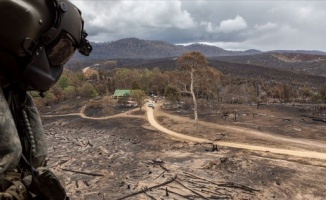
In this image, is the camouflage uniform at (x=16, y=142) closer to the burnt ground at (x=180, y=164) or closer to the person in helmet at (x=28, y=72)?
the person in helmet at (x=28, y=72)

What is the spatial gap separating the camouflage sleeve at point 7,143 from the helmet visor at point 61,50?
569mm

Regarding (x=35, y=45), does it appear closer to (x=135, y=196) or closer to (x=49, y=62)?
(x=49, y=62)

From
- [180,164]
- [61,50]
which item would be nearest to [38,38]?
[61,50]

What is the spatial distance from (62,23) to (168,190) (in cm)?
1984

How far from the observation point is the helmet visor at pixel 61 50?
2.50m

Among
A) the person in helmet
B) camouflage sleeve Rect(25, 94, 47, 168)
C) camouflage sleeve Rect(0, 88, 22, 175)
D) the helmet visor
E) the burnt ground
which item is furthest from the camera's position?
the burnt ground

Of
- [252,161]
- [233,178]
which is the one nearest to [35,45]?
[233,178]

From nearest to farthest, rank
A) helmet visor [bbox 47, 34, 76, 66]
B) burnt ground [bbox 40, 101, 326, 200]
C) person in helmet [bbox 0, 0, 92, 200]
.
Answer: person in helmet [bbox 0, 0, 92, 200] → helmet visor [bbox 47, 34, 76, 66] → burnt ground [bbox 40, 101, 326, 200]

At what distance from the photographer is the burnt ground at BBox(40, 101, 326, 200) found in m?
20.9

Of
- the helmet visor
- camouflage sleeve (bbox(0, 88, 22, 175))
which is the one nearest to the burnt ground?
the helmet visor

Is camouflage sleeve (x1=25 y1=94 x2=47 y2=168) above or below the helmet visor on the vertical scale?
below

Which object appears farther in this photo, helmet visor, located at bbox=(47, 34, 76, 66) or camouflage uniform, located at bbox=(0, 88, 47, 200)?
helmet visor, located at bbox=(47, 34, 76, 66)

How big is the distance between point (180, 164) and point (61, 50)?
25902 mm

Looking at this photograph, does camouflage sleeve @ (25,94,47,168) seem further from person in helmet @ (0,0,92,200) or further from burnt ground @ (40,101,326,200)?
burnt ground @ (40,101,326,200)
